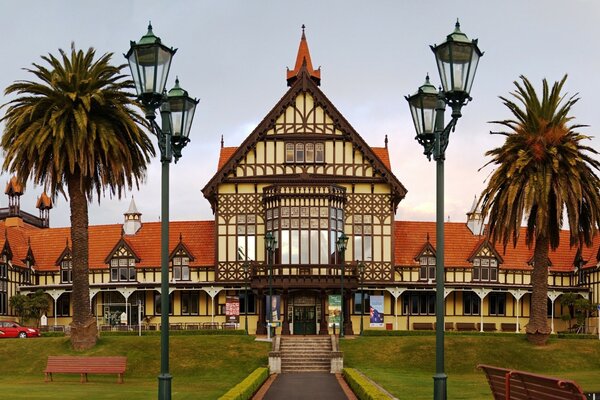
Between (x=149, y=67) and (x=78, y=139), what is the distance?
31311 mm

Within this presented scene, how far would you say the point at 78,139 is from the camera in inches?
1891

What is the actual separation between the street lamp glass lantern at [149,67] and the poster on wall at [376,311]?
169 feet

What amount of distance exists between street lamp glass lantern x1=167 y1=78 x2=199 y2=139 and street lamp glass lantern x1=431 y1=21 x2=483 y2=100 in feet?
19.0

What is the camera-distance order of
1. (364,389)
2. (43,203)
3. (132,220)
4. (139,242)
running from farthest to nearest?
(43,203) → (132,220) → (139,242) → (364,389)

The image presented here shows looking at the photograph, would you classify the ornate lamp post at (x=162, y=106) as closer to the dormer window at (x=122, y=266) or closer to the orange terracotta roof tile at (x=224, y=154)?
the orange terracotta roof tile at (x=224, y=154)

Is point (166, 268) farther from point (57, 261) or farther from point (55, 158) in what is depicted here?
point (57, 261)

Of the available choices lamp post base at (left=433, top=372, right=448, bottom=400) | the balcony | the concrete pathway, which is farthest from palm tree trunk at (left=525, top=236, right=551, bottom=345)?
lamp post base at (left=433, top=372, right=448, bottom=400)

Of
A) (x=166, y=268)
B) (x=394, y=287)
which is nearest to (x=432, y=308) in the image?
(x=394, y=287)

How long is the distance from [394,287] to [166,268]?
2035 inches

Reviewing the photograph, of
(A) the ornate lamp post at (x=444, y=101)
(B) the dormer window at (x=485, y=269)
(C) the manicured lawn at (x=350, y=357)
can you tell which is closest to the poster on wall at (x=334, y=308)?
(C) the manicured lawn at (x=350, y=357)

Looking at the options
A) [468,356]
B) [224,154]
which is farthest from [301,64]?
[468,356]

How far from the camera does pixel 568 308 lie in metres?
74.2

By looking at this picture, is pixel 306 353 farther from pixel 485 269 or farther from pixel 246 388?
pixel 485 269

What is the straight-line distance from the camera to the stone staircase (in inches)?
1980
